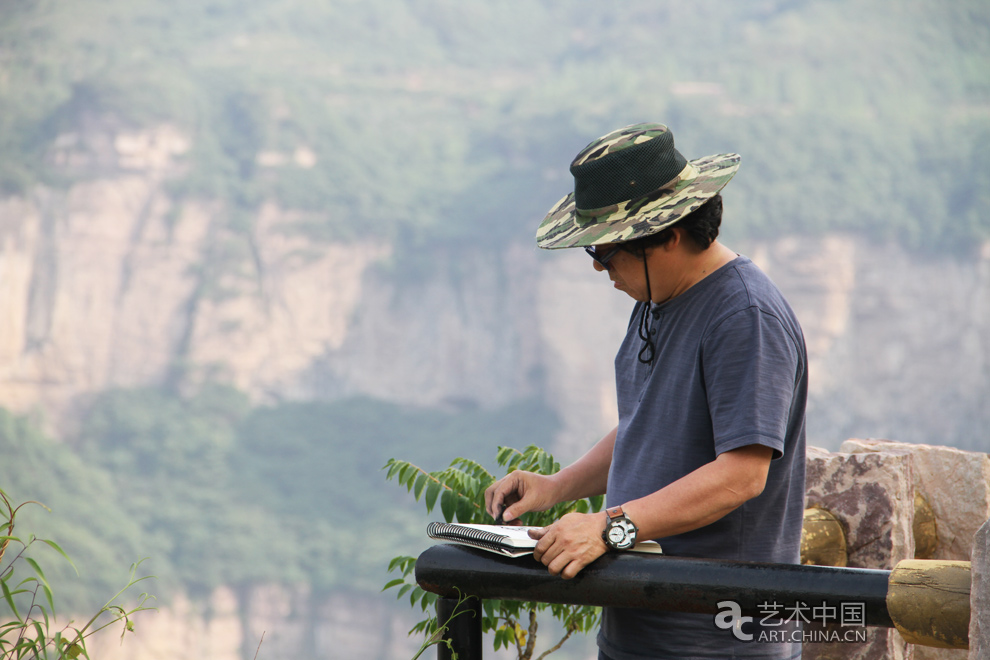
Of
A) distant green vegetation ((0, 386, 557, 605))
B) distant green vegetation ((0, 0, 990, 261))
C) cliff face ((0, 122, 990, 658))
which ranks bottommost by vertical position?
distant green vegetation ((0, 386, 557, 605))

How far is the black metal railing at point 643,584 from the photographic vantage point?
0.82 m

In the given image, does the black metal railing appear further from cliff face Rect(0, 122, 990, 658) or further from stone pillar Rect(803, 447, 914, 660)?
cliff face Rect(0, 122, 990, 658)

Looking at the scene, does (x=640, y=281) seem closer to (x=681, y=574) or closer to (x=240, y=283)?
(x=681, y=574)

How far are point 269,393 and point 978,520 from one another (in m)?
38.2

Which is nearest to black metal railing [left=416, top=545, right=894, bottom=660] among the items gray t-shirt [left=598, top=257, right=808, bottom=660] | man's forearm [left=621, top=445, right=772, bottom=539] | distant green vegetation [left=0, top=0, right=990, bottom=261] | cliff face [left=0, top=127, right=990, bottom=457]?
man's forearm [left=621, top=445, right=772, bottom=539]

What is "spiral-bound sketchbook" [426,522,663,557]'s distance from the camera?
97 cm

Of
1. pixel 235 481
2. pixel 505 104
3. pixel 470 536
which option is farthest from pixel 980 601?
pixel 505 104

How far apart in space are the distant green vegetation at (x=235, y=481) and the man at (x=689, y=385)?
105 ft

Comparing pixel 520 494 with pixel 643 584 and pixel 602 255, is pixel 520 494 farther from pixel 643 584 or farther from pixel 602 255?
pixel 643 584

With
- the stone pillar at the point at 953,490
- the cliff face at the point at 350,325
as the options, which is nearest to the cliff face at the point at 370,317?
the cliff face at the point at 350,325

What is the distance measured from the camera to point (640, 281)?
1200mm

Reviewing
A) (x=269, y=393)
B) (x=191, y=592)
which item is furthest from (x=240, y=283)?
(x=191, y=592)

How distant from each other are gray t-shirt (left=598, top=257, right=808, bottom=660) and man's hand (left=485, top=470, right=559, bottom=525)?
18 cm

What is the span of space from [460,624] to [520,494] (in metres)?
0.41
